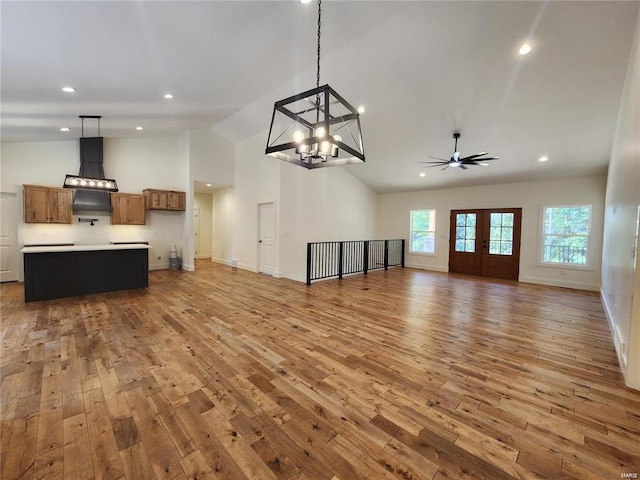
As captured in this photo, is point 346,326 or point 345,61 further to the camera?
point 345,61

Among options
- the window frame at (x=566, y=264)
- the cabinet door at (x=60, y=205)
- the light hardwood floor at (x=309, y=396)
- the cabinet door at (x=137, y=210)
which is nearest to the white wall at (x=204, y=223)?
the cabinet door at (x=137, y=210)

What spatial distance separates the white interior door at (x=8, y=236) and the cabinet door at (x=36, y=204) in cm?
32

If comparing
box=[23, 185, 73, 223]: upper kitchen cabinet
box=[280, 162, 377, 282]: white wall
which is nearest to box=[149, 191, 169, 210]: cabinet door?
box=[23, 185, 73, 223]: upper kitchen cabinet

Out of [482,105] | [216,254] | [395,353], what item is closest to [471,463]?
[395,353]

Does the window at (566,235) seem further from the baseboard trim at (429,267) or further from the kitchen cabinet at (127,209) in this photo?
the kitchen cabinet at (127,209)

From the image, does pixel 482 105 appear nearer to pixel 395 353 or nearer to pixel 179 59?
pixel 395 353

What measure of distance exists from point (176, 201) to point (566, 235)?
34.0ft

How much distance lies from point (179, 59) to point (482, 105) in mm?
4756

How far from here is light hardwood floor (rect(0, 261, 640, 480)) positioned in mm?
1549

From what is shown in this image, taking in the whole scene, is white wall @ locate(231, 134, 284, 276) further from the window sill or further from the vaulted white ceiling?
the window sill

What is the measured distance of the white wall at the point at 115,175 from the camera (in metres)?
6.13

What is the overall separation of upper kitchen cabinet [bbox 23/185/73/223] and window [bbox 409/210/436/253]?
32.0ft

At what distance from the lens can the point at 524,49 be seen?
343 centimetres

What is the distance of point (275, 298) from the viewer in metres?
5.00
